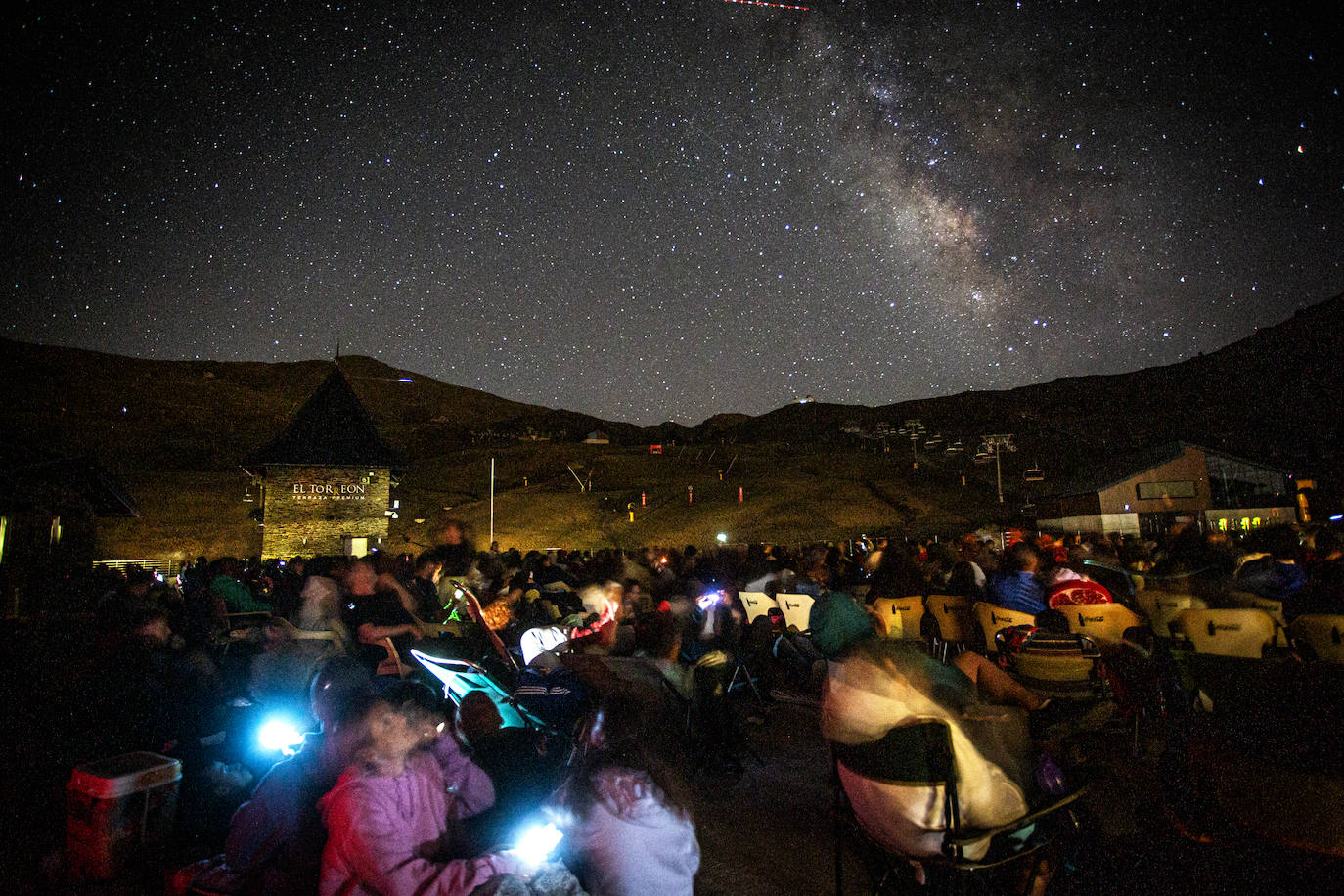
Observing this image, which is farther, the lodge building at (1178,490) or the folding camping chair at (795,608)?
the lodge building at (1178,490)

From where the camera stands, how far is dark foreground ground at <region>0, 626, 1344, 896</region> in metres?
3.59

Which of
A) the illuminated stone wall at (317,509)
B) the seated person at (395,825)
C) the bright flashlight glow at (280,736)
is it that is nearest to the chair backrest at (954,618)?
the seated person at (395,825)

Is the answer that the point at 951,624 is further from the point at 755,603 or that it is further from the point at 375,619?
the point at 375,619

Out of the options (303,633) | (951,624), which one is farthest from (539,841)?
(951,624)

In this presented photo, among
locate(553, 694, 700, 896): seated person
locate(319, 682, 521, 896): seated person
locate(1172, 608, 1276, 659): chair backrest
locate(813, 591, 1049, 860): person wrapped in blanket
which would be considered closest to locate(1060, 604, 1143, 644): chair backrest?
locate(1172, 608, 1276, 659): chair backrest

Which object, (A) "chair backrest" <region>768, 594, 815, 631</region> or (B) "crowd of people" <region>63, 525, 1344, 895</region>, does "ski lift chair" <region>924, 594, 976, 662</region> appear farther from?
(A) "chair backrest" <region>768, 594, 815, 631</region>

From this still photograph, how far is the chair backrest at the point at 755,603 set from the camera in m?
9.88

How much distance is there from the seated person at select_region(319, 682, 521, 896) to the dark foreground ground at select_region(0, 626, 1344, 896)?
6.53ft

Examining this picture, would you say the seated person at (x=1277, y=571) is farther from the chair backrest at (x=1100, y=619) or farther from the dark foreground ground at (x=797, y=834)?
the dark foreground ground at (x=797, y=834)

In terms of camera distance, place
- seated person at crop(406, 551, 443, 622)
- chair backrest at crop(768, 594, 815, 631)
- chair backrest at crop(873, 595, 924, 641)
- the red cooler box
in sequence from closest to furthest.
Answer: the red cooler box → seated person at crop(406, 551, 443, 622) → chair backrest at crop(873, 595, 924, 641) → chair backrest at crop(768, 594, 815, 631)

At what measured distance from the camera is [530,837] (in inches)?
119

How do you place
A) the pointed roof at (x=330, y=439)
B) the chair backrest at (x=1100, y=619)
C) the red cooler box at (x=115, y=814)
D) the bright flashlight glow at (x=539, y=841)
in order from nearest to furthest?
the bright flashlight glow at (x=539, y=841), the red cooler box at (x=115, y=814), the chair backrest at (x=1100, y=619), the pointed roof at (x=330, y=439)

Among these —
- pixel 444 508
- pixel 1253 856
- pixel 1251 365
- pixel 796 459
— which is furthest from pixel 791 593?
pixel 1251 365

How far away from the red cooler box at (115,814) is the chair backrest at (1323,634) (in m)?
7.95
